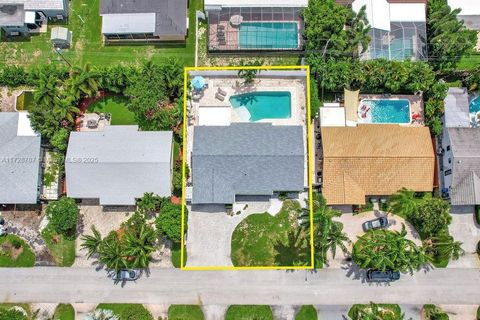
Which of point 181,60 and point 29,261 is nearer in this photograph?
point 29,261

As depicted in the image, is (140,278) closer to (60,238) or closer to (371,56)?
(60,238)

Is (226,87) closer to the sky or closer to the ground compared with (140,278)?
closer to the sky

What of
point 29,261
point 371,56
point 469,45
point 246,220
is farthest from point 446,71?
point 29,261

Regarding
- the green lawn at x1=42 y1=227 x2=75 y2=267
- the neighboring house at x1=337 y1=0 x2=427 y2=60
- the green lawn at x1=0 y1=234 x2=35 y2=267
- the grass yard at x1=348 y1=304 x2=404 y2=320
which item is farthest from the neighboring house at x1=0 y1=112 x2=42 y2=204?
the neighboring house at x1=337 y1=0 x2=427 y2=60

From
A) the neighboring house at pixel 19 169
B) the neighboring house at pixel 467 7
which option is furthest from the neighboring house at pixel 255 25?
the neighboring house at pixel 19 169

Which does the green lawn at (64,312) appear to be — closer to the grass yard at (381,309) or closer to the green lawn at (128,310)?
the green lawn at (128,310)

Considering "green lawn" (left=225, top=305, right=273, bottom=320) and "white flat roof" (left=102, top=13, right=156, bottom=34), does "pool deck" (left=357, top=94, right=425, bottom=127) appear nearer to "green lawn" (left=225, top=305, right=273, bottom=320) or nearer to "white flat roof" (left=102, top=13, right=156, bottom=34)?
"green lawn" (left=225, top=305, right=273, bottom=320)

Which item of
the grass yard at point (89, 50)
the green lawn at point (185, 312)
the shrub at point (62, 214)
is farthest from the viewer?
the grass yard at point (89, 50)
